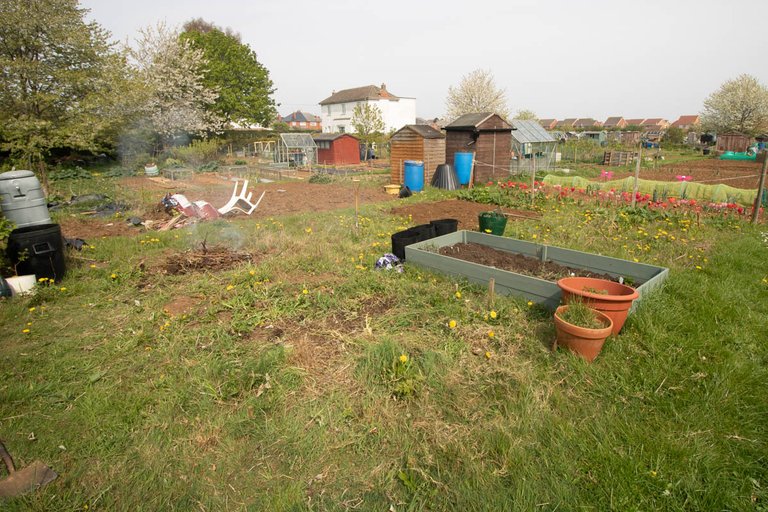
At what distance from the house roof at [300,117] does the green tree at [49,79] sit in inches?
3202

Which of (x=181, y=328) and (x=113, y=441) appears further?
(x=181, y=328)

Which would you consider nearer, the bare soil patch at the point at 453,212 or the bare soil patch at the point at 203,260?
the bare soil patch at the point at 203,260

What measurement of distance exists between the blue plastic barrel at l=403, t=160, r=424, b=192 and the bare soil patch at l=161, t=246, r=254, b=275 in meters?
9.01

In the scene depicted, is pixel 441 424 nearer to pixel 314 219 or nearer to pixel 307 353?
pixel 307 353

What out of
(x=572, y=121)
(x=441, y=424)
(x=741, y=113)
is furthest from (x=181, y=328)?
(x=572, y=121)

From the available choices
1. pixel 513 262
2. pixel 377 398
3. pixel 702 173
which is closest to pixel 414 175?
pixel 513 262

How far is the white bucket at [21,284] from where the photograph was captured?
5.16 meters

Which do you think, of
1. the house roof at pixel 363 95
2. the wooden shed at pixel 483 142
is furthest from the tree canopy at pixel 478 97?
the wooden shed at pixel 483 142

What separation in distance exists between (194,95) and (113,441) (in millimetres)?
31871

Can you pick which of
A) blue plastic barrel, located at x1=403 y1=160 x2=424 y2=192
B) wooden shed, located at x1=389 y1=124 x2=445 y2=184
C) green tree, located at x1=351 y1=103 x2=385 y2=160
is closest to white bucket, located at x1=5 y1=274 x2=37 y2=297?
blue plastic barrel, located at x1=403 y1=160 x2=424 y2=192

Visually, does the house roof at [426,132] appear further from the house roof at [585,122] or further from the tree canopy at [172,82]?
the house roof at [585,122]

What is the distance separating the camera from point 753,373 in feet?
10.4

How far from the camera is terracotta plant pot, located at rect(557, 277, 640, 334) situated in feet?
11.5

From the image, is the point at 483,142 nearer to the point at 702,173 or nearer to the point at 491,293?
the point at 491,293
